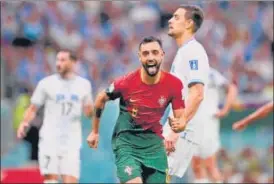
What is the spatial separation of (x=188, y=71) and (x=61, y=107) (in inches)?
130

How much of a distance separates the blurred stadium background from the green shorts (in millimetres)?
7766

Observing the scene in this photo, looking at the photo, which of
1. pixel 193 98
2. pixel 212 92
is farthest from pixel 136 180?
pixel 212 92

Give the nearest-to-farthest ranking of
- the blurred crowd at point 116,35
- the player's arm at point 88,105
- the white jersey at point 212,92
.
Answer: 1. the player's arm at point 88,105
2. the white jersey at point 212,92
3. the blurred crowd at point 116,35

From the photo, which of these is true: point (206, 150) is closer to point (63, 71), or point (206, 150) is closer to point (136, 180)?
point (63, 71)

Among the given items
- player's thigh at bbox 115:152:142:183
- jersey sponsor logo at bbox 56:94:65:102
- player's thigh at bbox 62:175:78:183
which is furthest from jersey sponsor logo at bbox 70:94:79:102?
player's thigh at bbox 115:152:142:183

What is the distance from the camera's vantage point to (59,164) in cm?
1447

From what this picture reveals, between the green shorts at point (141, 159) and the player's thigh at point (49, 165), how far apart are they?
12.6 feet

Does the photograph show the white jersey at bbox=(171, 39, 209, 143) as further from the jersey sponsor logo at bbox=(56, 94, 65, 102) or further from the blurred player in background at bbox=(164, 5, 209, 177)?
the jersey sponsor logo at bbox=(56, 94, 65, 102)

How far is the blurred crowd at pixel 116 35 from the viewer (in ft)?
68.3

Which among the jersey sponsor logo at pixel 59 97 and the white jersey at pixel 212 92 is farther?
the white jersey at pixel 212 92

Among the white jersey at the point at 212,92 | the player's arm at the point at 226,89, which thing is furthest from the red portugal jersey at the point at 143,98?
the player's arm at the point at 226,89

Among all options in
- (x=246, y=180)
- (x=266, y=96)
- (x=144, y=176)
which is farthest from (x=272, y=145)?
(x=144, y=176)

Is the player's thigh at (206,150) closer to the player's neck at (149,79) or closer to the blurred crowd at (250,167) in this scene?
the blurred crowd at (250,167)

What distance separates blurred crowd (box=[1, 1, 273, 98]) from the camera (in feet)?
68.3
